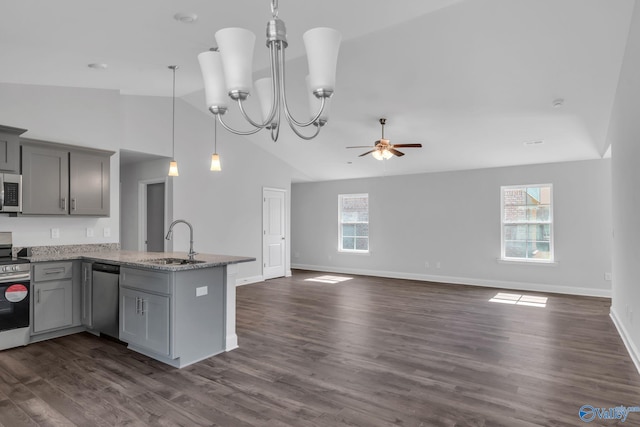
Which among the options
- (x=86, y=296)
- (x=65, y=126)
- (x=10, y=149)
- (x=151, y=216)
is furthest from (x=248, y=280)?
(x=10, y=149)

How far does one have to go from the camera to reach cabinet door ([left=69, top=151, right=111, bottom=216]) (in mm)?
4496

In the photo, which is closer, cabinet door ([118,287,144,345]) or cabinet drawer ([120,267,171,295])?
cabinet drawer ([120,267,171,295])

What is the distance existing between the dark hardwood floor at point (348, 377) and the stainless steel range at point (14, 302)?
0.46 feet

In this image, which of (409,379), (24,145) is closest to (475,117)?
(409,379)

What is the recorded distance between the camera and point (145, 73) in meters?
4.39

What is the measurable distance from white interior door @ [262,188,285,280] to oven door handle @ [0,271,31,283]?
4.56 meters

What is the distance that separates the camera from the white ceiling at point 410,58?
2.98m

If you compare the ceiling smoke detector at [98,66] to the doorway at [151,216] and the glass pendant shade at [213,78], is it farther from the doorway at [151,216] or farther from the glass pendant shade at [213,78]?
the doorway at [151,216]

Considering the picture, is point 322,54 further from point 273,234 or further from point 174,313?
point 273,234

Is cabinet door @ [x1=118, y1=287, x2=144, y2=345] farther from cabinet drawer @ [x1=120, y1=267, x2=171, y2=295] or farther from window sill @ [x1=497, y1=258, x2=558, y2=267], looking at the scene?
window sill @ [x1=497, y1=258, x2=558, y2=267]

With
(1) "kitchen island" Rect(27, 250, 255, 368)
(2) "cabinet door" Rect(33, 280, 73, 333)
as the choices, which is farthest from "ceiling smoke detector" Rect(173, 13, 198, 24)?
(2) "cabinet door" Rect(33, 280, 73, 333)

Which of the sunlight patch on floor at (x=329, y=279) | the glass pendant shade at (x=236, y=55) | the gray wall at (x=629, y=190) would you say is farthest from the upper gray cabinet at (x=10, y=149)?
the gray wall at (x=629, y=190)

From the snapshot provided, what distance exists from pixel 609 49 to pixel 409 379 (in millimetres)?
3611

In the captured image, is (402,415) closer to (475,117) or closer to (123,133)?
(475,117)
